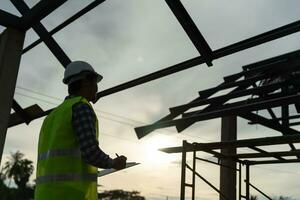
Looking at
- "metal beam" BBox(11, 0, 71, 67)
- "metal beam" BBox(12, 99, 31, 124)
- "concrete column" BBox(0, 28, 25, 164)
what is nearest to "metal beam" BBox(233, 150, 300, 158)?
"metal beam" BBox(12, 99, 31, 124)

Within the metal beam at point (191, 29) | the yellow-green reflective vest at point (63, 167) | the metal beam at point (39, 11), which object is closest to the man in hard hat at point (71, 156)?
the yellow-green reflective vest at point (63, 167)

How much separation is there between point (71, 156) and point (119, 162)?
291 mm

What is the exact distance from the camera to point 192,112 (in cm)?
700

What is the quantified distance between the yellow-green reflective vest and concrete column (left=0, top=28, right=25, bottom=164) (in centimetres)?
241

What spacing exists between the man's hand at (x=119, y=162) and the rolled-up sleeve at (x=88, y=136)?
35 mm

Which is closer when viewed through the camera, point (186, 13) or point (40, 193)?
point (40, 193)

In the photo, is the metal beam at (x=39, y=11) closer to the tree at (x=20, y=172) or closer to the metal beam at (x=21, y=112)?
the metal beam at (x=21, y=112)

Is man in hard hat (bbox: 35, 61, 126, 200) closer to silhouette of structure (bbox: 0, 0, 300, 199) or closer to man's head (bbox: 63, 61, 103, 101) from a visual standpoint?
man's head (bbox: 63, 61, 103, 101)

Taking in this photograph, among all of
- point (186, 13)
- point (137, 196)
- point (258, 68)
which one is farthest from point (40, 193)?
point (137, 196)

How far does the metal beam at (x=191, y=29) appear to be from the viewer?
169 inches

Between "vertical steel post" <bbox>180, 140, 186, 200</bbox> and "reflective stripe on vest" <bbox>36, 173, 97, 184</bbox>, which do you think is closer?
"reflective stripe on vest" <bbox>36, 173, 97, 184</bbox>

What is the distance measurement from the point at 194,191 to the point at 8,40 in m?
4.18

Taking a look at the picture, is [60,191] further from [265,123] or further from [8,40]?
[265,123]

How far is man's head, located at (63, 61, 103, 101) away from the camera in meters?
2.64
